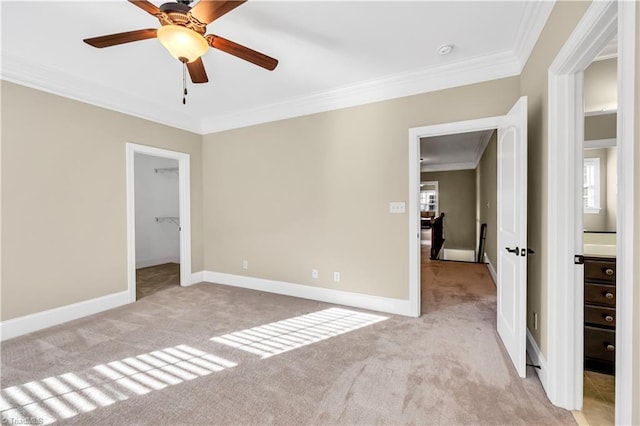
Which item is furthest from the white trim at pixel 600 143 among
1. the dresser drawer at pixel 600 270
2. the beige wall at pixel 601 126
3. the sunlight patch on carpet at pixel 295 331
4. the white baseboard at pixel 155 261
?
the white baseboard at pixel 155 261

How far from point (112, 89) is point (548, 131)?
14.0ft

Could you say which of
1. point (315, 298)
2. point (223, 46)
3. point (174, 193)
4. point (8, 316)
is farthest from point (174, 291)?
point (223, 46)

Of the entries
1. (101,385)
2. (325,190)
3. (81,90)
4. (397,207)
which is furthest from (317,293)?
(81,90)

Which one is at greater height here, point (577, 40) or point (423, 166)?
point (423, 166)

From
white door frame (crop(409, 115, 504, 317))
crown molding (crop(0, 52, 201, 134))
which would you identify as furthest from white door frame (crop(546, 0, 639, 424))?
crown molding (crop(0, 52, 201, 134))

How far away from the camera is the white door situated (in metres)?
1.90

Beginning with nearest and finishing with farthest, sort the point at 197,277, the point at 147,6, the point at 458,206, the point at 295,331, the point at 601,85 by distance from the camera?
the point at 147,6 → the point at 601,85 → the point at 295,331 → the point at 197,277 → the point at 458,206

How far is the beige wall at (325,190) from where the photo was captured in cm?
301

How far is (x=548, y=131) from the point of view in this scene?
171 cm

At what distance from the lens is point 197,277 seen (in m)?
4.37

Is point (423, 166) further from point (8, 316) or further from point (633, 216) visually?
point (8, 316)

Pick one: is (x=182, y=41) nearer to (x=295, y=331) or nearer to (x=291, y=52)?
(x=291, y=52)

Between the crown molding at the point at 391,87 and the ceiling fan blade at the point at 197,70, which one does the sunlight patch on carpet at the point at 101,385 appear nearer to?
the ceiling fan blade at the point at 197,70

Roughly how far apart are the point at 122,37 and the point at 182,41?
1.61ft
